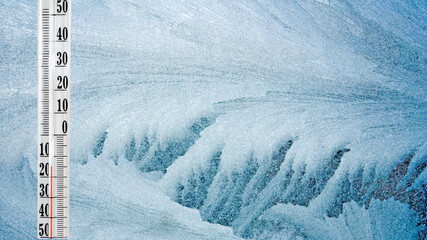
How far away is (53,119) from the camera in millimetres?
536

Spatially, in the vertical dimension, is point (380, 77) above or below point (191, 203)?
above

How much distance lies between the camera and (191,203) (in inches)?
21.3

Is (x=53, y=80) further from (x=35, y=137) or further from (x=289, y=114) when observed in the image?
(x=289, y=114)

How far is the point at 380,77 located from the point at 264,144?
0.22m

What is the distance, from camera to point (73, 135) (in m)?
0.54

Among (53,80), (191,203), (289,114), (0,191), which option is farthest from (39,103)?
(289,114)

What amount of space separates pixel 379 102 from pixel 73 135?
19.9 inches

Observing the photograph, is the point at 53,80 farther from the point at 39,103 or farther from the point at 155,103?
the point at 155,103

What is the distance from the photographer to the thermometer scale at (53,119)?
534 millimetres

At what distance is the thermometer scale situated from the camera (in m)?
0.53

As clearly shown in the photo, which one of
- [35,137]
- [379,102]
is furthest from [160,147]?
[379,102]

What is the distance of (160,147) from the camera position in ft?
1.77

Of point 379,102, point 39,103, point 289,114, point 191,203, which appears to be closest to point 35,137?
point 39,103

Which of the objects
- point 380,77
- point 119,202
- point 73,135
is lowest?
point 119,202
